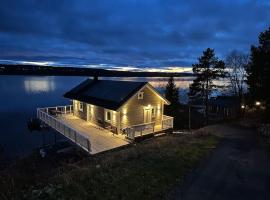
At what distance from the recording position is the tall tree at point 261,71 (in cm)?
2252

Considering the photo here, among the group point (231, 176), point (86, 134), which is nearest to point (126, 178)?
point (231, 176)

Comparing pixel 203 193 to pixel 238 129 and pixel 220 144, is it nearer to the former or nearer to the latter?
pixel 220 144

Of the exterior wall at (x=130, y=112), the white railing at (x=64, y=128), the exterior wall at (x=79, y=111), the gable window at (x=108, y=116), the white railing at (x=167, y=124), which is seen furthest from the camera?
the exterior wall at (x=79, y=111)

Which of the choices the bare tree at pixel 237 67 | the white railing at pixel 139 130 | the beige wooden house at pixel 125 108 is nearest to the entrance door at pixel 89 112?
the beige wooden house at pixel 125 108

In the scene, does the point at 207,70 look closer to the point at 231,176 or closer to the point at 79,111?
the point at 79,111

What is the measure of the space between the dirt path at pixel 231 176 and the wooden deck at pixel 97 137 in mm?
7121

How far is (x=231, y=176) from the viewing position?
10.7 metres

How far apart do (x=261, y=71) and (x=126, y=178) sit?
2132 cm

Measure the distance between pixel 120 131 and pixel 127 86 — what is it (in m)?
4.63

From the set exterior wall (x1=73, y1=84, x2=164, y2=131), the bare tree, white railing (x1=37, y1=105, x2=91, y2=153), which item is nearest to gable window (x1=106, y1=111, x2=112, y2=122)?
exterior wall (x1=73, y1=84, x2=164, y2=131)

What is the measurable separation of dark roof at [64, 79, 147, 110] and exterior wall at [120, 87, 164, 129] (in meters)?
0.70

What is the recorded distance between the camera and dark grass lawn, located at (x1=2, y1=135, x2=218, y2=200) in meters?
8.54

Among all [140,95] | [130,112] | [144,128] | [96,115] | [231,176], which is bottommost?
A: [231,176]

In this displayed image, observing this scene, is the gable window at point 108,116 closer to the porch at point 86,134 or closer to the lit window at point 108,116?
the lit window at point 108,116
